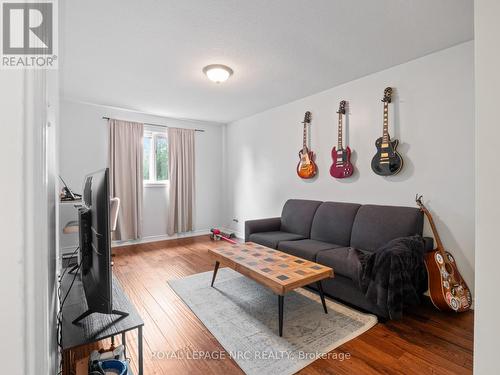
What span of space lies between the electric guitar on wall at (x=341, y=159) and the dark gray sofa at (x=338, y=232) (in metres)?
0.41

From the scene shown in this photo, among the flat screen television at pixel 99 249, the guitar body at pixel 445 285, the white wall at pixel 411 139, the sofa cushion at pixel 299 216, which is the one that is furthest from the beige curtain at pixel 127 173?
the guitar body at pixel 445 285

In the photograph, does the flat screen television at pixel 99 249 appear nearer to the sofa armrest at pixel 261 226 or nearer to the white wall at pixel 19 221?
the white wall at pixel 19 221

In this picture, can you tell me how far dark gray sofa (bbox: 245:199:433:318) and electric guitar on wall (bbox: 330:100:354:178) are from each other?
0.41m

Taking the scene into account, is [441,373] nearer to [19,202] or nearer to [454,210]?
[454,210]

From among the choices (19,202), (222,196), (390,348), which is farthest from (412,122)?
(222,196)

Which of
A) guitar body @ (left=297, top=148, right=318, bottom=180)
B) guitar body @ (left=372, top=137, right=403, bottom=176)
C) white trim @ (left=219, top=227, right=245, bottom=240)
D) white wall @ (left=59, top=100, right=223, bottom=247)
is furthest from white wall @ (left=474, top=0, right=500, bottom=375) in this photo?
white wall @ (left=59, top=100, right=223, bottom=247)

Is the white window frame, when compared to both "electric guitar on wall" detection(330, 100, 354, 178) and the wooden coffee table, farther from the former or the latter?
"electric guitar on wall" detection(330, 100, 354, 178)

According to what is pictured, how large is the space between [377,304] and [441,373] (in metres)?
0.55

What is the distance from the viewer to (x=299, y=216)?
364 cm

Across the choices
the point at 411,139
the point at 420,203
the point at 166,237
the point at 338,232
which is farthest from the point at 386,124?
the point at 166,237

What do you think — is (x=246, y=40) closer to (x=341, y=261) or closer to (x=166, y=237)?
(x=341, y=261)

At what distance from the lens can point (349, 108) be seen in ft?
10.9

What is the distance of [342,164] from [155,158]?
3538mm

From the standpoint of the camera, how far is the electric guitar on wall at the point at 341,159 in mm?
3281
